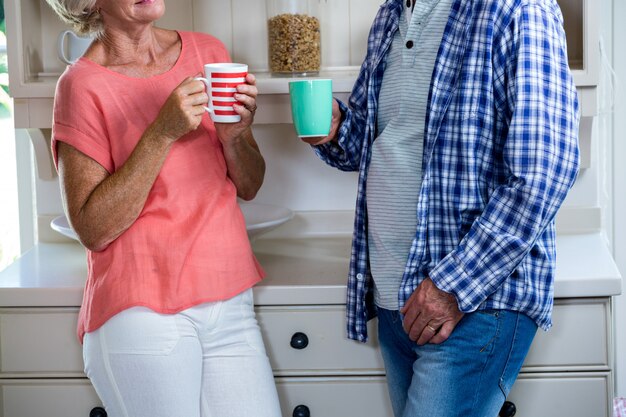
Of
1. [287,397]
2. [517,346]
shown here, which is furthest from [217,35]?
[517,346]

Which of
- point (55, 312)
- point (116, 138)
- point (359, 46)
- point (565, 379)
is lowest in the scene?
point (565, 379)

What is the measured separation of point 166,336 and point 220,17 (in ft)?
3.01

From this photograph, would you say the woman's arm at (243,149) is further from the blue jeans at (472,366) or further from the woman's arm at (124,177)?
the blue jeans at (472,366)

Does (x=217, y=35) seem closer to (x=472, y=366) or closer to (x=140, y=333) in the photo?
(x=140, y=333)

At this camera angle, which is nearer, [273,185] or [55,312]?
[55,312]

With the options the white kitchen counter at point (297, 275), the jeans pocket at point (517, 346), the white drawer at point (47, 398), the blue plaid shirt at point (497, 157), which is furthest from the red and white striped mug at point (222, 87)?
the white drawer at point (47, 398)

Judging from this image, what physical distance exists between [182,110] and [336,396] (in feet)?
2.23

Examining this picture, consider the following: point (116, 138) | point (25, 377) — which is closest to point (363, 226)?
point (116, 138)

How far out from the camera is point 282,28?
1.83 m

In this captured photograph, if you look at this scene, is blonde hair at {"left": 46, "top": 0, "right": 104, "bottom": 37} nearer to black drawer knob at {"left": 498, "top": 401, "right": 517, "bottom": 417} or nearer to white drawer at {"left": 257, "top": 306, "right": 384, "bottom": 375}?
white drawer at {"left": 257, "top": 306, "right": 384, "bottom": 375}

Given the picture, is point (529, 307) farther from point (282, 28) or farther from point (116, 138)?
point (282, 28)

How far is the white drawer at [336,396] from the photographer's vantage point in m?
1.72

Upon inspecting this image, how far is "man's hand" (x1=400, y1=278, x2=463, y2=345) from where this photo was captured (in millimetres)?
1255

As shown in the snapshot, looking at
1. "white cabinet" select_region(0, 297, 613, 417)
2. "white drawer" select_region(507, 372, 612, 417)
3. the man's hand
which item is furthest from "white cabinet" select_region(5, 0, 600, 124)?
the man's hand
